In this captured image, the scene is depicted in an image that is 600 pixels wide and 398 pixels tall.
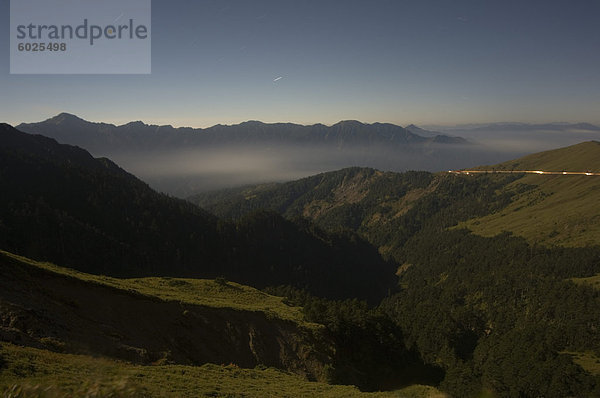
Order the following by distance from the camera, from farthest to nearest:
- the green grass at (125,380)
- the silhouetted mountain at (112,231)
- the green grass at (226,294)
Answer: the silhouetted mountain at (112,231)
the green grass at (226,294)
the green grass at (125,380)

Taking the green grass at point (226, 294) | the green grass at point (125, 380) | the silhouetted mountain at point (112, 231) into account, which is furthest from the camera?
the silhouetted mountain at point (112, 231)

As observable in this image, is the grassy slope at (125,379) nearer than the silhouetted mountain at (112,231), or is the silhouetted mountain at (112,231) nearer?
the grassy slope at (125,379)

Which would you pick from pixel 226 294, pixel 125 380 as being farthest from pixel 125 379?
pixel 226 294

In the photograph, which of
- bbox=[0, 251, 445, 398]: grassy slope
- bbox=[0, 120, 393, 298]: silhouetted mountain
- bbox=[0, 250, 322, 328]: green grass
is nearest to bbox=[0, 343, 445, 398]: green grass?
bbox=[0, 251, 445, 398]: grassy slope

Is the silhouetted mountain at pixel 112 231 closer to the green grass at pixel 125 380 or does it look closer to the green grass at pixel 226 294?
the green grass at pixel 226 294

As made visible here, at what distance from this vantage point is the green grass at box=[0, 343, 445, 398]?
683 cm

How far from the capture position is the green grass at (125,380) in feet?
22.4

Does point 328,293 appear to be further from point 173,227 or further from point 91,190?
point 91,190

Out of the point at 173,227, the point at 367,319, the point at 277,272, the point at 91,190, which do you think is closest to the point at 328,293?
the point at 277,272

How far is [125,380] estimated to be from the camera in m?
7.85

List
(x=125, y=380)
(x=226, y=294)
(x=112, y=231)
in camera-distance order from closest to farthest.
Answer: (x=125, y=380) → (x=226, y=294) → (x=112, y=231)

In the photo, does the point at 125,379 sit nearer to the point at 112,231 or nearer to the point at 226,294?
the point at 226,294

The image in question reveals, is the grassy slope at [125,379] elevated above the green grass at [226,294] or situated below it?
above

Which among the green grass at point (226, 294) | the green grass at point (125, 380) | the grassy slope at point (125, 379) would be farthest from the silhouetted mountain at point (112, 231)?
the green grass at point (125, 380)
